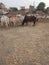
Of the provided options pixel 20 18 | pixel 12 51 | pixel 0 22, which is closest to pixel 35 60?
pixel 12 51

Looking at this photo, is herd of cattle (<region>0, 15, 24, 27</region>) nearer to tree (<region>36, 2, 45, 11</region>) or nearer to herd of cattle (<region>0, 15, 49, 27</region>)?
herd of cattle (<region>0, 15, 49, 27</region>)

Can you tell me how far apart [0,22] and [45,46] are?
41.8ft

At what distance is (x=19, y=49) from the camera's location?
33.4ft

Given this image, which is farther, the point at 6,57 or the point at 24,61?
the point at 6,57

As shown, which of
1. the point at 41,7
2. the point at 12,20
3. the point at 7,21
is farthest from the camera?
the point at 41,7

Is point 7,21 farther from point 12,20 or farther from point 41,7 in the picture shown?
point 41,7

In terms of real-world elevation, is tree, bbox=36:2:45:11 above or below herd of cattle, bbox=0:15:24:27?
below

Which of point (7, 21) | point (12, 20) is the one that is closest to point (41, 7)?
point (12, 20)

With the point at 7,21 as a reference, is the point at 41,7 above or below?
below

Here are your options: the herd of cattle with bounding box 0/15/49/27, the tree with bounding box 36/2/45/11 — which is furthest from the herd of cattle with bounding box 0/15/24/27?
the tree with bounding box 36/2/45/11

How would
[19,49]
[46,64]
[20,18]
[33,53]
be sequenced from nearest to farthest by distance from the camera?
[46,64] → [33,53] → [19,49] → [20,18]

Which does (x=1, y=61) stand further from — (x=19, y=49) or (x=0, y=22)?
(x=0, y=22)

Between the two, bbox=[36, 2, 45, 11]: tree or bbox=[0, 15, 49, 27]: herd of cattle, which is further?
bbox=[36, 2, 45, 11]: tree

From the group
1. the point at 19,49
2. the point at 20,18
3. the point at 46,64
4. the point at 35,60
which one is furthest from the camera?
the point at 20,18
